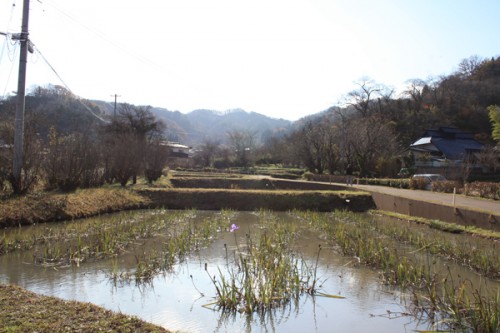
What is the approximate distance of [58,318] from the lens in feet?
13.4

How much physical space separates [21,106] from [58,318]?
34.3ft

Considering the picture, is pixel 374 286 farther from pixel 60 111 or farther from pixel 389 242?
pixel 60 111

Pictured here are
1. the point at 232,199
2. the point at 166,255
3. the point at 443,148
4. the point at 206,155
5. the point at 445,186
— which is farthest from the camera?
the point at 206,155

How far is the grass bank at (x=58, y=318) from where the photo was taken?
12.5ft

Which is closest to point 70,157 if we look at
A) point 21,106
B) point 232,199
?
point 21,106

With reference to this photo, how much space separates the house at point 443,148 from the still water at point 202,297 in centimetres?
3109

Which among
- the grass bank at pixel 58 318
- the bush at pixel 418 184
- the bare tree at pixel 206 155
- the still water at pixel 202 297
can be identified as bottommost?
the still water at pixel 202 297

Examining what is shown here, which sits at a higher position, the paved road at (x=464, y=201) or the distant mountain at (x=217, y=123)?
the distant mountain at (x=217, y=123)

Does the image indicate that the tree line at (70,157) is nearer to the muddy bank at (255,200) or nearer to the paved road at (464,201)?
the muddy bank at (255,200)

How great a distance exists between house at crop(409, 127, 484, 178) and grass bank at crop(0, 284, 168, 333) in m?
34.3

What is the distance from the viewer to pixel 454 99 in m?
55.6

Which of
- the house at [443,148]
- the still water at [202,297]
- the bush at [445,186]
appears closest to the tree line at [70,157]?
the still water at [202,297]

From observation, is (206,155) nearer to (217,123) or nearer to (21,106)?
(21,106)

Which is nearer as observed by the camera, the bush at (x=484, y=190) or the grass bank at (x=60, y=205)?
the grass bank at (x=60, y=205)
